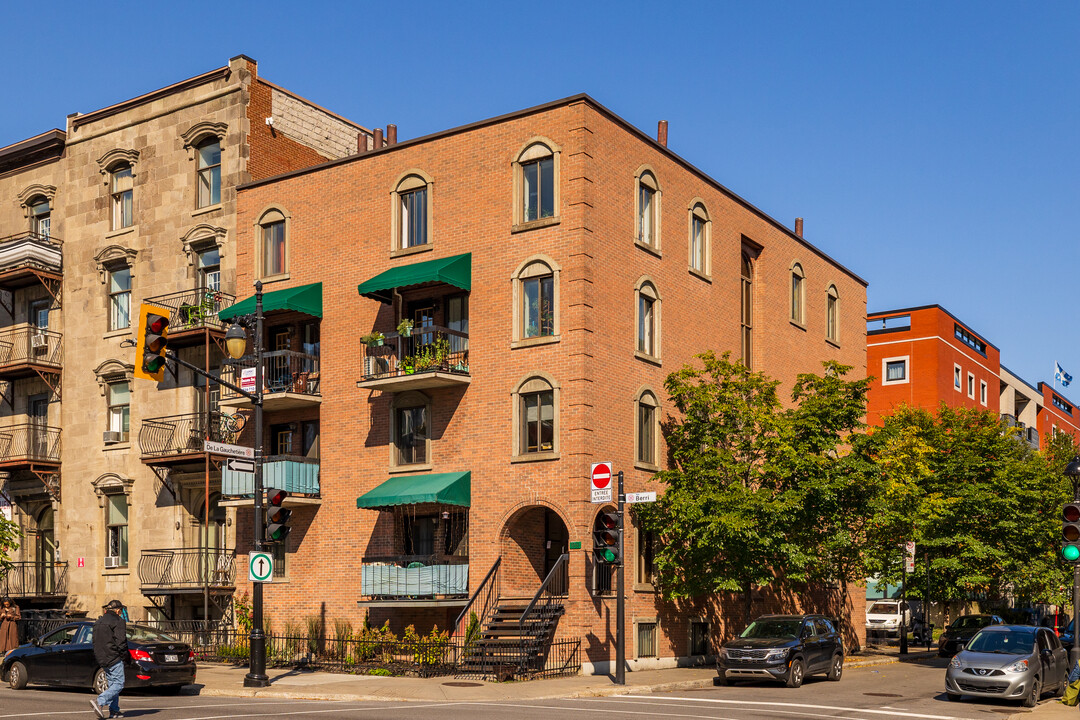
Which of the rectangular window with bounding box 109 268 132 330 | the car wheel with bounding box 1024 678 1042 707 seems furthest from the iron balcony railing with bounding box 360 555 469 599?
the rectangular window with bounding box 109 268 132 330

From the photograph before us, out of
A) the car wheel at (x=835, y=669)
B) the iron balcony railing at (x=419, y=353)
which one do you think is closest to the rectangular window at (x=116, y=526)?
the iron balcony railing at (x=419, y=353)

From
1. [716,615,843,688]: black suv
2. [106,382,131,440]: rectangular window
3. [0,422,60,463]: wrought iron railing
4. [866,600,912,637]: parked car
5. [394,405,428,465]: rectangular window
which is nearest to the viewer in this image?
[716,615,843,688]: black suv

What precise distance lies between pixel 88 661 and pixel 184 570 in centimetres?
1271

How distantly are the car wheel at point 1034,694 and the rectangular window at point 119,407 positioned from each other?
1086 inches

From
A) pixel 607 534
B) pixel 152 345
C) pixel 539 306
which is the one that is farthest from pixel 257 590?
pixel 539 306

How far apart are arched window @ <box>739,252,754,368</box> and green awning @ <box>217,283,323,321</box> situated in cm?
1359

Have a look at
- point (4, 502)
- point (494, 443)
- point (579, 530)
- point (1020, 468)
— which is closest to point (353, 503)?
point (494, 443)

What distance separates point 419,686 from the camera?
25.1 metres

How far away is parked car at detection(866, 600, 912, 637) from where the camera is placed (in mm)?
52375

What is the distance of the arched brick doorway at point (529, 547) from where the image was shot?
30.2 meters

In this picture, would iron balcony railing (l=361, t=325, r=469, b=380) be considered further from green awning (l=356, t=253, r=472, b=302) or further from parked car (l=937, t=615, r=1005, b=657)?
parked car (l=937, t=615, r=1005, b=657)

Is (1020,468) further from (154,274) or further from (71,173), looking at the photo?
(71,173)

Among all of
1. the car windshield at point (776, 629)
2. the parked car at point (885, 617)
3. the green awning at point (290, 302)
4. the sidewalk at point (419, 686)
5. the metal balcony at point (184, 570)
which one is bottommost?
the parked car at point (885, 617)

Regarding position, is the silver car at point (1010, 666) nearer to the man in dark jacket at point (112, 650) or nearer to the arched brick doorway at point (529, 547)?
the arched brick doorway at point (529, 547)
